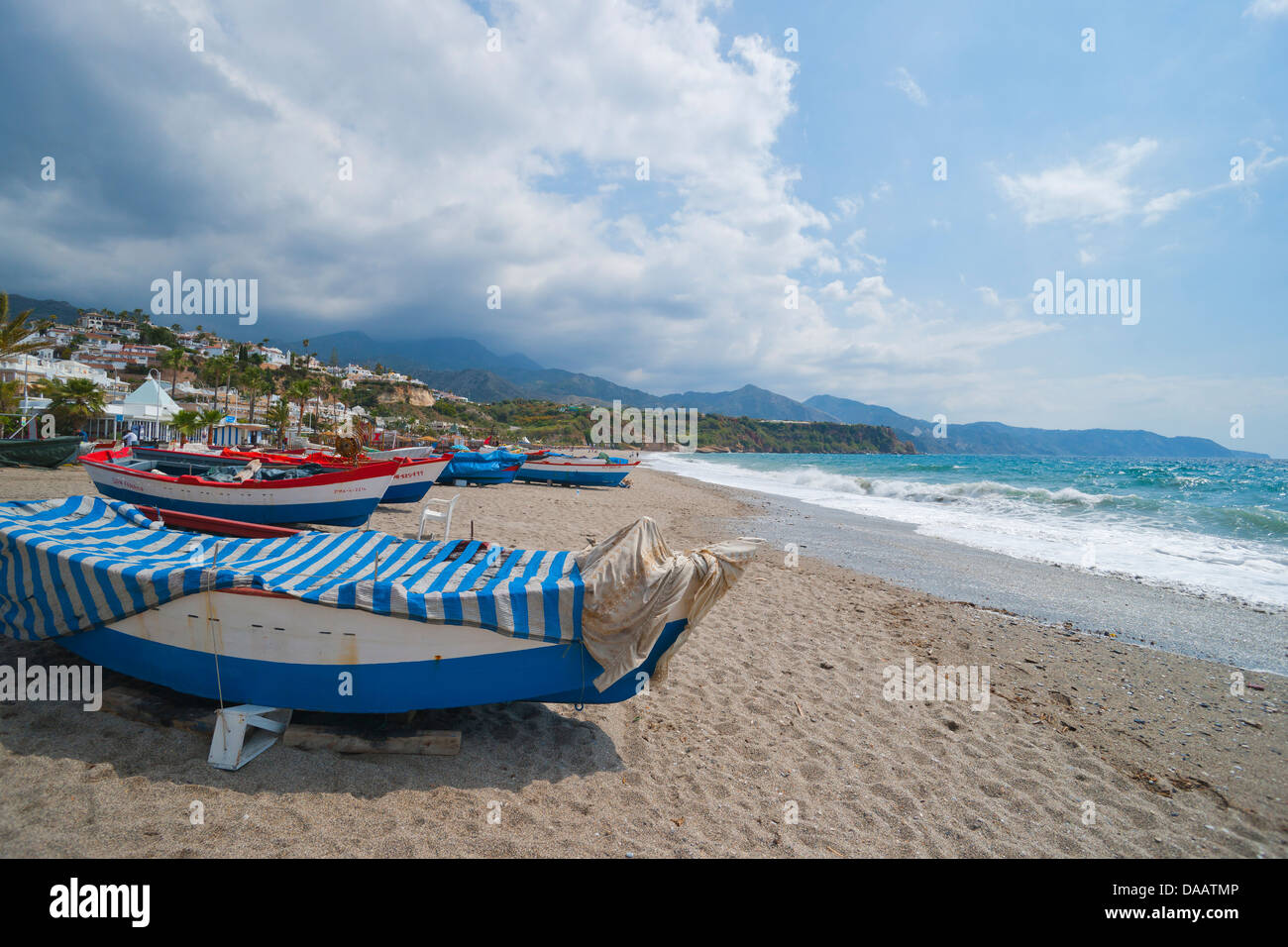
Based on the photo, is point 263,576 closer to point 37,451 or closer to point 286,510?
point 286,510

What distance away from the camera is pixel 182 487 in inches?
372

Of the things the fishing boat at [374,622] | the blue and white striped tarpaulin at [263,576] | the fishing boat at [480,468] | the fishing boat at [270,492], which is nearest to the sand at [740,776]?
the fishing boat at [374,622]

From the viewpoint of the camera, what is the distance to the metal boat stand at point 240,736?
3.34 metres

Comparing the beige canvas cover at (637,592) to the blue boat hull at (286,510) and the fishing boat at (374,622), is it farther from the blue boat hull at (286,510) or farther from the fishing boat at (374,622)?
the blue boat hull at (286,510)

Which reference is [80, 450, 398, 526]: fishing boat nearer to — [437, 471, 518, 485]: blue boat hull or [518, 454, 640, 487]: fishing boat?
[437, 471, 518, 485]: blue boat hull

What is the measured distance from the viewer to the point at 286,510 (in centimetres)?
947

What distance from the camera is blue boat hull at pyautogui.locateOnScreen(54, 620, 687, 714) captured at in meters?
3.58

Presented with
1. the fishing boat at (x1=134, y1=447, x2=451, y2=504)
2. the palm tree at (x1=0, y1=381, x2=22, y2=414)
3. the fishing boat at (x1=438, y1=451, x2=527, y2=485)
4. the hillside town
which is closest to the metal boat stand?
the fishing boat at (x1=134, y1=447, x2=451, y2=504)

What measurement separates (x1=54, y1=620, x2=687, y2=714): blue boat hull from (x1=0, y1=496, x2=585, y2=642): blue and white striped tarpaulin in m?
0.26

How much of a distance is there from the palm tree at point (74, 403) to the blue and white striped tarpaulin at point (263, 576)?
1147 inches
